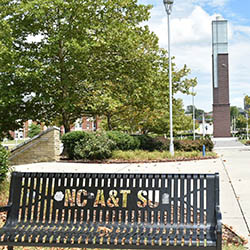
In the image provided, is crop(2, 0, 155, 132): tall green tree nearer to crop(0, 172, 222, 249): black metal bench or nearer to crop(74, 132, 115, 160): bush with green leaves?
crop(74, 132, 115, 160): bush with green leaves

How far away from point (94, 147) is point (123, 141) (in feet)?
8.36

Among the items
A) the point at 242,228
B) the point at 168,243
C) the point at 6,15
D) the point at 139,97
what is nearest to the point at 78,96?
the point at 139,97

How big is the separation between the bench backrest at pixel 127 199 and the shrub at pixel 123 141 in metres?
14.9

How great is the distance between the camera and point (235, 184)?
9609 millimetres

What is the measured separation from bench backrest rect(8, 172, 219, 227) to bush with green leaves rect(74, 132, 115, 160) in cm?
1360

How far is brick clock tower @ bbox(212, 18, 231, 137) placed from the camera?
5800 cm

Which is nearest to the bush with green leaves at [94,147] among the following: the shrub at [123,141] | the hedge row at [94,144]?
the hedge row at [94,144]

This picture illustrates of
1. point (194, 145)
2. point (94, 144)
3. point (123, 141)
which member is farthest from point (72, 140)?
point (194, 145)

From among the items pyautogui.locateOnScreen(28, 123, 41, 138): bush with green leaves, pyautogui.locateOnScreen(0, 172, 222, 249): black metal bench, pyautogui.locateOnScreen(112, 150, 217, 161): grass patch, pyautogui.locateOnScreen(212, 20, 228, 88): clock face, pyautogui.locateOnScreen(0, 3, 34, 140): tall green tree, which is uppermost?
pyautogui.locateOnScreen(212, 20, 228, 88): clock face

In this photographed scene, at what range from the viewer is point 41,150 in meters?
18.3

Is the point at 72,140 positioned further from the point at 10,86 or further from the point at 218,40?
the point at 218,40

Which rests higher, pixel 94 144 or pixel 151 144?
pixel 94 144

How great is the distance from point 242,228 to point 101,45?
51.4 ft

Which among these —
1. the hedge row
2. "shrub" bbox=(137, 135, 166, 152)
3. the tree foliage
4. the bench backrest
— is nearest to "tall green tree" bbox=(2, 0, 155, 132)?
the tree foliage
